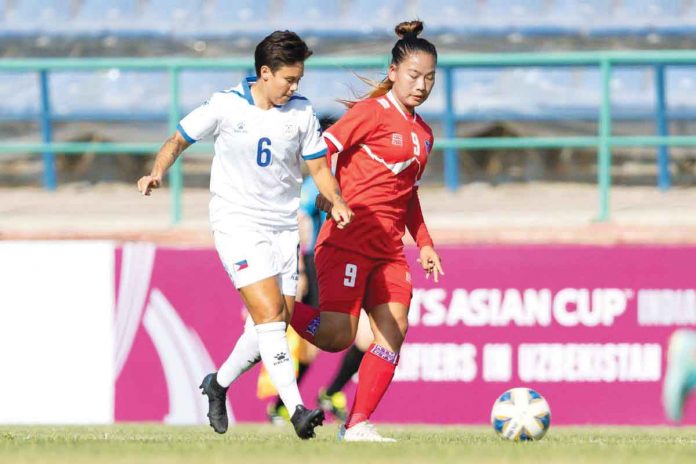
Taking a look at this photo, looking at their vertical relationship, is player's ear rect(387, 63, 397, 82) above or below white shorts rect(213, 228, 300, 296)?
above

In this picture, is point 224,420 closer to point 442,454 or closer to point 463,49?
point 442,454

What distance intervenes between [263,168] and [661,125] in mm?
7123

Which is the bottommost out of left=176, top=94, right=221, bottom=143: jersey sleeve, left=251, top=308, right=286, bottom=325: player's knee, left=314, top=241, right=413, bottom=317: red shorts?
left=251, top=308, right=286, bottom=325: player's knee

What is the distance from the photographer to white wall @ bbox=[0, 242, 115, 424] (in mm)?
11500

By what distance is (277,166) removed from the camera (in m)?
7.49

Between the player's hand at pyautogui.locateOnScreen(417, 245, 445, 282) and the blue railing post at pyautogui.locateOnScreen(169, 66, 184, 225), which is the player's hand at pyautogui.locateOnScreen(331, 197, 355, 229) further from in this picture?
the blue railing post at pyautogui.locateOnScreen(169, 66, 184, 225)

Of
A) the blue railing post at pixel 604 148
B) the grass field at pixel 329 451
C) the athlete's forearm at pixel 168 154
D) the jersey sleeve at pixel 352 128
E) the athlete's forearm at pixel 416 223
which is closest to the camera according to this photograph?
the grass field at pixel 329 451

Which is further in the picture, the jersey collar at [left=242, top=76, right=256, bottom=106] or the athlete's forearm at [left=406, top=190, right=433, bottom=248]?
the athlete's forearm at [left=406, top=190, right=433, bottom=248]

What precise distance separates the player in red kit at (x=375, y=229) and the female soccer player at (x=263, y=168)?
23cm

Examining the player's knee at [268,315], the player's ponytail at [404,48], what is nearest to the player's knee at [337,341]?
the player's knee at [268,315]

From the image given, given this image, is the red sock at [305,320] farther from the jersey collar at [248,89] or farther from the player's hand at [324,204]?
the jersey collar at [248,89]

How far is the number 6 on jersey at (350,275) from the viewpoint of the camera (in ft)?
25.3

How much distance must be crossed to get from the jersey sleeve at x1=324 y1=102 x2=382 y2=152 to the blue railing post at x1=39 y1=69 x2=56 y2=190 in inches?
252

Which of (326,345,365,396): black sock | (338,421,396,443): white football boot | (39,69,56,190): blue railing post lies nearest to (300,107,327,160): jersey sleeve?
(338,421,396,443): white football boot
